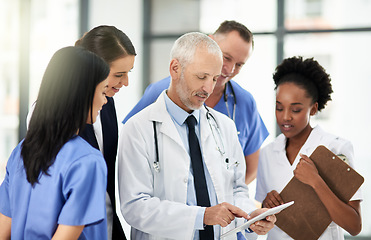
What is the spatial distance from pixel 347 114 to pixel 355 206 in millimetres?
2740

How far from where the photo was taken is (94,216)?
1385 millimetres

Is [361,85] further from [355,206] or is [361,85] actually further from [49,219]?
[49,219]

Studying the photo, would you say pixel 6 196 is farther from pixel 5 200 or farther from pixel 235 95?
pixel 235 95

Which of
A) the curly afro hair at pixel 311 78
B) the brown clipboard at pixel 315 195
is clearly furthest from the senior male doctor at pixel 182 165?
the curly afro hair at pixel 311 78

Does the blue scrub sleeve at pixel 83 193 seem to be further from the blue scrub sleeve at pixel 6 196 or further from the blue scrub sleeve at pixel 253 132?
the blue scrub sleeve at pixel 253 132

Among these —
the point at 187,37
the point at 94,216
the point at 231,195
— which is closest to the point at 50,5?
the point at 187,37

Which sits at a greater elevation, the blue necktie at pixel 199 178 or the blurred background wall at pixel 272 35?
the blurred background wall at pixel 272 35

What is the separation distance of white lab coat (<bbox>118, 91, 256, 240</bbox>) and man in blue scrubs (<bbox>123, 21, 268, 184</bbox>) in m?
0.54

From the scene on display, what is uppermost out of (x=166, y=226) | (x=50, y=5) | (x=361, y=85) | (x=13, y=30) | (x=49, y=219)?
(x=50, y=5)

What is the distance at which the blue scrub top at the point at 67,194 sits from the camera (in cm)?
137

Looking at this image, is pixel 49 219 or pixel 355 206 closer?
pixel 49 219

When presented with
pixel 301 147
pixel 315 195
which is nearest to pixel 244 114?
pixel 301 147

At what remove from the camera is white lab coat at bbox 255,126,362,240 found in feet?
6.65

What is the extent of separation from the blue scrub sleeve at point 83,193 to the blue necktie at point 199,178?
0.53m
